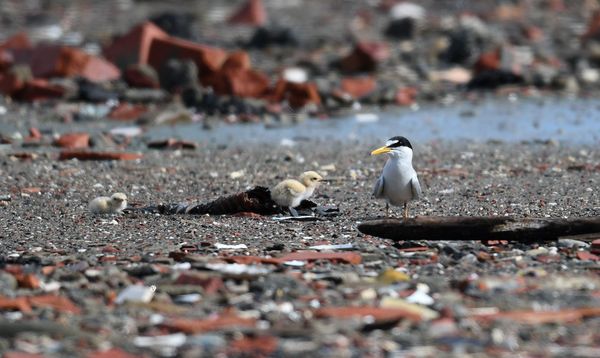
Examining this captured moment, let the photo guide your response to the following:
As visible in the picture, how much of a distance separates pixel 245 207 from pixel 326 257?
1.66m

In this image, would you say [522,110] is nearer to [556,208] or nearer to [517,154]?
[517,154]

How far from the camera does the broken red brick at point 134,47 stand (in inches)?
651

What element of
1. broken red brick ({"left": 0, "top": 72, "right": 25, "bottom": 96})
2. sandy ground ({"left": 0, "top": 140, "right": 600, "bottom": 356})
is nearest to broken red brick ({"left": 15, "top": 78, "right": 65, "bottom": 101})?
broken red brick ({"left": 0, "top": 72, "right": 25, "bottom": 96})

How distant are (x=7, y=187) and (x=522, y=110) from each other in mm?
7695

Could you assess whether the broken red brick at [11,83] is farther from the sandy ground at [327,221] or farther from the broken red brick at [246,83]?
the sandy ground at [327,221]

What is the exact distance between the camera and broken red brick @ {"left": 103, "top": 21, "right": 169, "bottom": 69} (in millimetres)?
16547

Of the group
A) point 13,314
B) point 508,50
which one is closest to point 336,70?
point 508,50

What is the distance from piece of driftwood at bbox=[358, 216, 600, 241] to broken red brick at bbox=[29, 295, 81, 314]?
77.8 inches

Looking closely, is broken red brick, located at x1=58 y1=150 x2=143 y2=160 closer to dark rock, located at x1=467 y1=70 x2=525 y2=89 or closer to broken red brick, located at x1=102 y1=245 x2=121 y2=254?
broken red brick, located at x1=102 y1=245 x2=121 y2=254

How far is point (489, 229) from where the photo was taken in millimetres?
6434

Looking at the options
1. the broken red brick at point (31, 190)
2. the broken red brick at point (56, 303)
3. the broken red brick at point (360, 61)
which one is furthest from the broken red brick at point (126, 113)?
the broken red brick at point (56, 303)

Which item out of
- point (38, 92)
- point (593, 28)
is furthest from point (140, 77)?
point (593, 28)

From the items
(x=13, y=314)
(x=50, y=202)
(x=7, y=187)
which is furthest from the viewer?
(x=7, y=187)

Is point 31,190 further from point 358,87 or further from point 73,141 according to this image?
point 358,87
